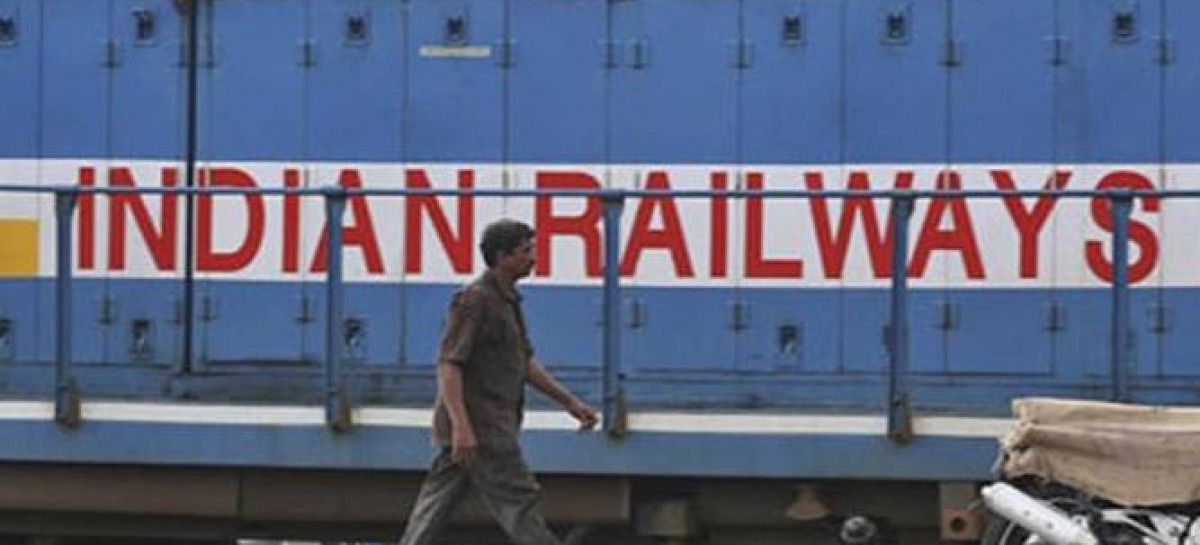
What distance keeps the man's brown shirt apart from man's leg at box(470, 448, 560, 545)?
0.19ft

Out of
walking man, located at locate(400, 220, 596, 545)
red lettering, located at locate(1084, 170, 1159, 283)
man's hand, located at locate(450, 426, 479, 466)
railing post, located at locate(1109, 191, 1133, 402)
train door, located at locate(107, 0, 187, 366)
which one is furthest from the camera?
train door, located at locate(107, 0, 187, 366)

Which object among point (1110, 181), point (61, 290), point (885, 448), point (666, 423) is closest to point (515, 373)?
point (666, 423)

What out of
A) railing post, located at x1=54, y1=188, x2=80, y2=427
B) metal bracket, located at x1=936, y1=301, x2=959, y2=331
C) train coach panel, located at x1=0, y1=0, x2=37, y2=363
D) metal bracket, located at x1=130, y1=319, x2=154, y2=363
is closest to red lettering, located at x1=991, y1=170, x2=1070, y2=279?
metal bracket, located at x1=936, y1=301, x2=959, y2=331

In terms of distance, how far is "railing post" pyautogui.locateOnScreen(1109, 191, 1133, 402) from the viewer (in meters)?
6.43

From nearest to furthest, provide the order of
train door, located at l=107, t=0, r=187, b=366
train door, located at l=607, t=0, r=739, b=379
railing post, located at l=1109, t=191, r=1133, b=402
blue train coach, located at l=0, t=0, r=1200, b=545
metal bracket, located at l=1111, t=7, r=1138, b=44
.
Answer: railing post, located at l=1109, t=191, r=1133, b=402 < blue train coach, located at l=0, t=0, r=1200, b=545 < train door, located at l=607, t=0, r=739, b=379 < metal bracket, located at l=1111, t=7, r=1138, b=44 < train door, located at l=107, t=0, r=187, b=366

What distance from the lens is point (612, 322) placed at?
21.6 feet

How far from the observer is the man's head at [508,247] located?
20.0ft

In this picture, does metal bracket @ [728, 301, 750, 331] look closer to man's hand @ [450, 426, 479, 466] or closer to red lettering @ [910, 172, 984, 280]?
red lettering @ [910, 172, 984, 280]

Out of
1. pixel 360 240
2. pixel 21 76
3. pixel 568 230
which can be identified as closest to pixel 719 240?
pixel 568 230

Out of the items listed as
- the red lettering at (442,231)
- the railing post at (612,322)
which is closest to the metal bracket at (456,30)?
the red lettering at (442,231)

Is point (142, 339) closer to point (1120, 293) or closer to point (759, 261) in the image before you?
point (759, 261)

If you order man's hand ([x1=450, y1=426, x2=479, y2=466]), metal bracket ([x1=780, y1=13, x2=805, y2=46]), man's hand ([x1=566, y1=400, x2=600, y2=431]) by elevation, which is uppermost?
metal bracket ([x1=780, y1=13, x2=805, y2=46])

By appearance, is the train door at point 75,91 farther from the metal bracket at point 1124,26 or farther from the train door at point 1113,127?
the metal bracket at point 1124,26

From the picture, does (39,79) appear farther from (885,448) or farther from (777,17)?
(885,448)
